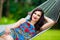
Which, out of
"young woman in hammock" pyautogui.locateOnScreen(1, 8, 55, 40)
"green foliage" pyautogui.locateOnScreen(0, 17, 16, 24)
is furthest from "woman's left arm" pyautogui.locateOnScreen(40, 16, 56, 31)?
"green foliage" pyautogui.locateOnScreen(0, 17, 16, 24)

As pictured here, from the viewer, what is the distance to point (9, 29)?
4273mm

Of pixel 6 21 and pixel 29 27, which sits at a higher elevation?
pixel 6 21

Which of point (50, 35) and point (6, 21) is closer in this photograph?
point (6, 21)

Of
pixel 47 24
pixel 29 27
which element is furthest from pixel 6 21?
pixel 47 24

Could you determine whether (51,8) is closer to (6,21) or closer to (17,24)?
(17,24)

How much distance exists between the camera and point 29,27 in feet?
14.2

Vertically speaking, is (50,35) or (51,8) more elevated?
(51,8)

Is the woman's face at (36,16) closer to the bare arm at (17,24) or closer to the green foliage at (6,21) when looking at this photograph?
the bare arm at (17,24)

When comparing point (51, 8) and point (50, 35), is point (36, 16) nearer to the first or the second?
Result: point (51, 8)

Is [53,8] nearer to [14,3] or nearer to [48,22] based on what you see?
Result: [48,22]

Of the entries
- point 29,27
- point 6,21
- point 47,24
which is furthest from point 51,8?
point 6,21

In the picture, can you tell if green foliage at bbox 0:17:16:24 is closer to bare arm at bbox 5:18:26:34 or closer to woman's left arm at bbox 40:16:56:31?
→ bare arm at bbox 5:18:26:34

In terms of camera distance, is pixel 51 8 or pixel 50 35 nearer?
pixel 51 8

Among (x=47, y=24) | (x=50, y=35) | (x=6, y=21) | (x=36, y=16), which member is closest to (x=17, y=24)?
(x=6, y=21)
